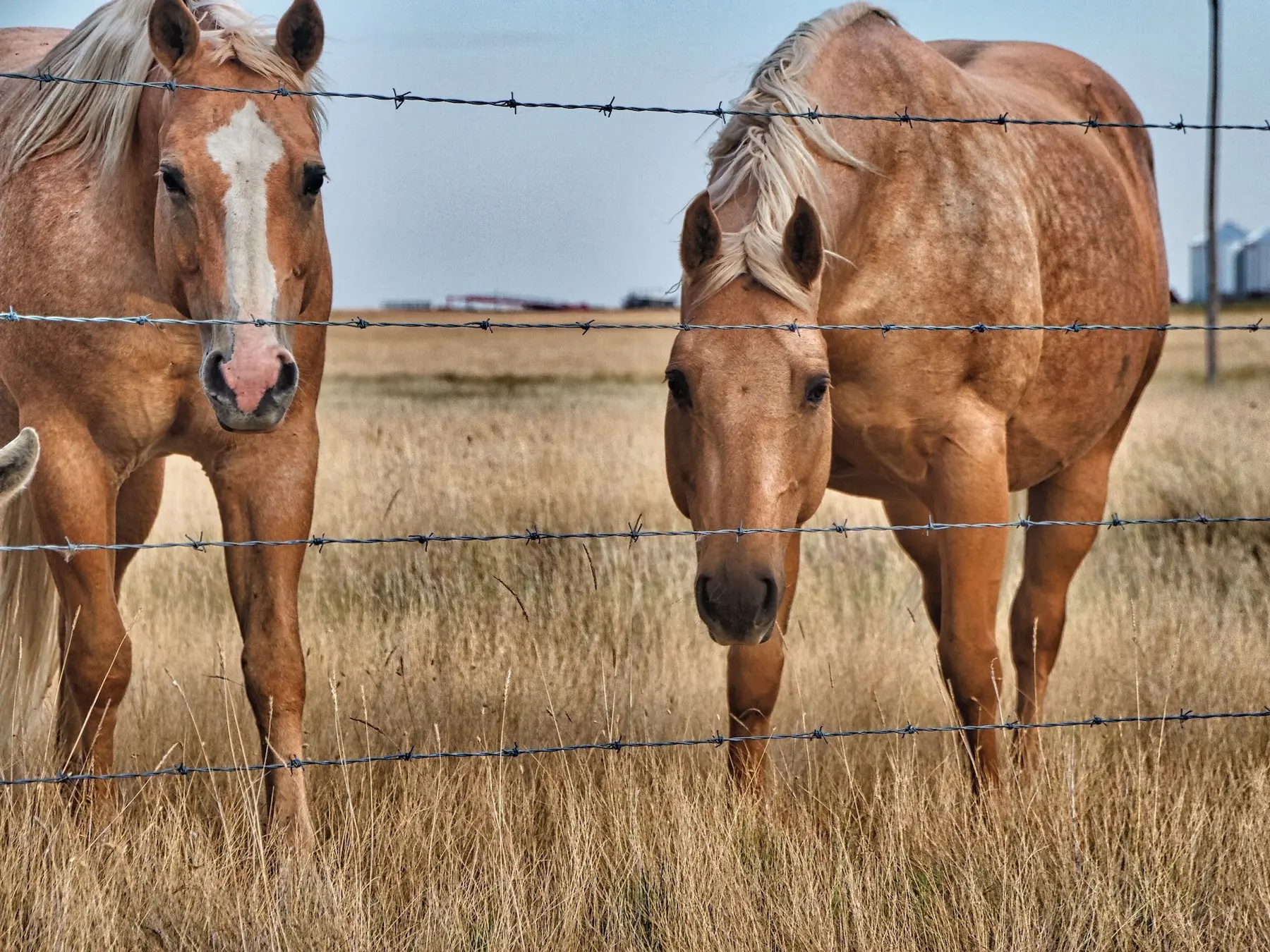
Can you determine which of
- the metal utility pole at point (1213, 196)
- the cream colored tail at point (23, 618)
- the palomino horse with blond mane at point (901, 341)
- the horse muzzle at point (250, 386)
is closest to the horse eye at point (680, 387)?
the palomino horse with blond mane at point (901, 341)

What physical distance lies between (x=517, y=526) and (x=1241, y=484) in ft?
15.0

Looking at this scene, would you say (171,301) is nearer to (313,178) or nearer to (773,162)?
(313,178)

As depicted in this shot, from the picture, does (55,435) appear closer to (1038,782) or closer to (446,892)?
(446,892)

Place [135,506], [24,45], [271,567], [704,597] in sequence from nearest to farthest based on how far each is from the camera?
[704,597] < [271,567] < [135,506] < [24,45]

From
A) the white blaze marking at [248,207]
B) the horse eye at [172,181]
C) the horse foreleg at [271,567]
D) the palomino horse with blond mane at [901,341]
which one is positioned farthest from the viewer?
the horse foreleg at [271,567]

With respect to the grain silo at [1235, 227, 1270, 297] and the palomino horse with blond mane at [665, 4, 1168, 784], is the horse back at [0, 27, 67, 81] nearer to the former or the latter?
the palomino horse with blond mane at [665, 4, 1168, 784]

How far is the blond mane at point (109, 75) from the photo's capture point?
382 cm

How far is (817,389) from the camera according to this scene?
378 cm

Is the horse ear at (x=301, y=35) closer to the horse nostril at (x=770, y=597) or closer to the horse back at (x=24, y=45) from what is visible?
the horse back at (x=24, y=45)

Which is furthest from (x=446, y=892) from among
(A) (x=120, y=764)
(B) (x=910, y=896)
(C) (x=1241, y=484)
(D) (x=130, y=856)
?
(C) (x=1241, y=484)

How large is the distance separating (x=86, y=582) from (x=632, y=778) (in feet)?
5.50

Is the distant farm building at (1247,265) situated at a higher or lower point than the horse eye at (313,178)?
higher

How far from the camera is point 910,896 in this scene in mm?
3254

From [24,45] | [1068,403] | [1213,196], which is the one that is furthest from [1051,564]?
[1213,196]
